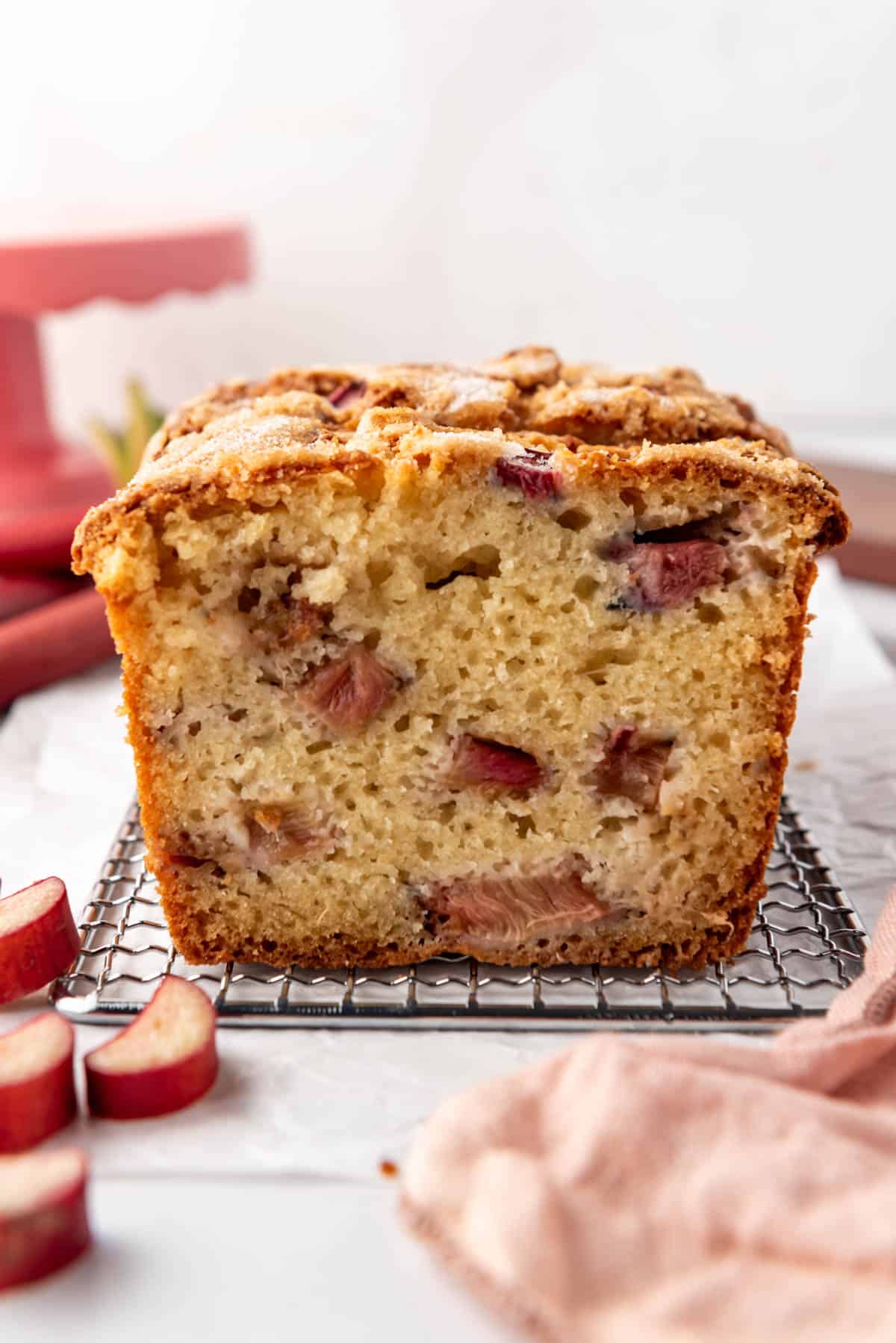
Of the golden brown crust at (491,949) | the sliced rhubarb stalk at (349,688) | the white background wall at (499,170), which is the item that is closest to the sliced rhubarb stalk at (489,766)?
the sliced rhubarb stalk at (349,688)

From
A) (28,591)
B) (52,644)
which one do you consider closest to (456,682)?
(52,644)

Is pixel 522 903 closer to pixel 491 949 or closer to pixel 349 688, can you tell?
pixel 491 949

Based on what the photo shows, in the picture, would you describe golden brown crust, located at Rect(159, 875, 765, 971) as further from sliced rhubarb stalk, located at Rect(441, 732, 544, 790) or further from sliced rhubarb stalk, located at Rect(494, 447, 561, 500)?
sliced rhubarb stalk, located at Rect(494, 447, 561, 500)

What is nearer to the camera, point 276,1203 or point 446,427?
point 276,1203

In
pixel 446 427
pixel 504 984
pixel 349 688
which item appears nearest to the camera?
pixel 349 688

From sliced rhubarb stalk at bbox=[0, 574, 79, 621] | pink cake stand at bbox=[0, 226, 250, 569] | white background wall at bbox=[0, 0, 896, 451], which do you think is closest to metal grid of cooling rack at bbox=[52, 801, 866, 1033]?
sliced rhubarb stalk at bbox=[0, 574, 79, 621]
